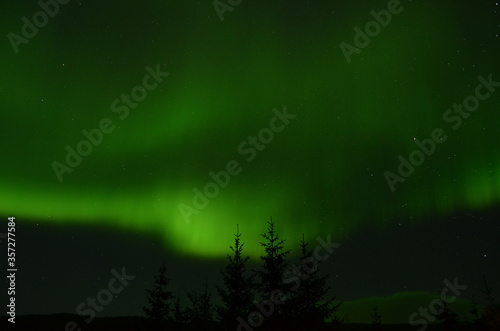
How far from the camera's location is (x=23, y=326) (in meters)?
39.6

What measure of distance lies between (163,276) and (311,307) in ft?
61.9

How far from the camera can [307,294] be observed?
22.0 meters

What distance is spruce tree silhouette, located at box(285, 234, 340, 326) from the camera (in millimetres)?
21641

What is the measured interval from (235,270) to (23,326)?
92.3ft

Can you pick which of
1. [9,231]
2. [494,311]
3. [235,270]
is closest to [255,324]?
[235,270]

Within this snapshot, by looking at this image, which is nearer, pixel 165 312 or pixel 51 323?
pixel 165 312

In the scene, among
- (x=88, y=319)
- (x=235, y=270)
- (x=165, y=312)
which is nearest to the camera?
(x=235, y=270)

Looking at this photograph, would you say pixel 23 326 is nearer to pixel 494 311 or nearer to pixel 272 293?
pixel 272 293

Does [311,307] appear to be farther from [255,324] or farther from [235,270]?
[235,270]

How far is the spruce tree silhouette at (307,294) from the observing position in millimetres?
21641

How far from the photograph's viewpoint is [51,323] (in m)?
41.9

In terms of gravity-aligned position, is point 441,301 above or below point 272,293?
below

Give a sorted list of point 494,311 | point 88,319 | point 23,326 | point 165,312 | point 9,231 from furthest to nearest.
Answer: point 88,319, point 23,326, point 165,312, point 9,231, point 494,311

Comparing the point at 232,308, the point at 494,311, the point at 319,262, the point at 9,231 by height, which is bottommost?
the point at 494,311
